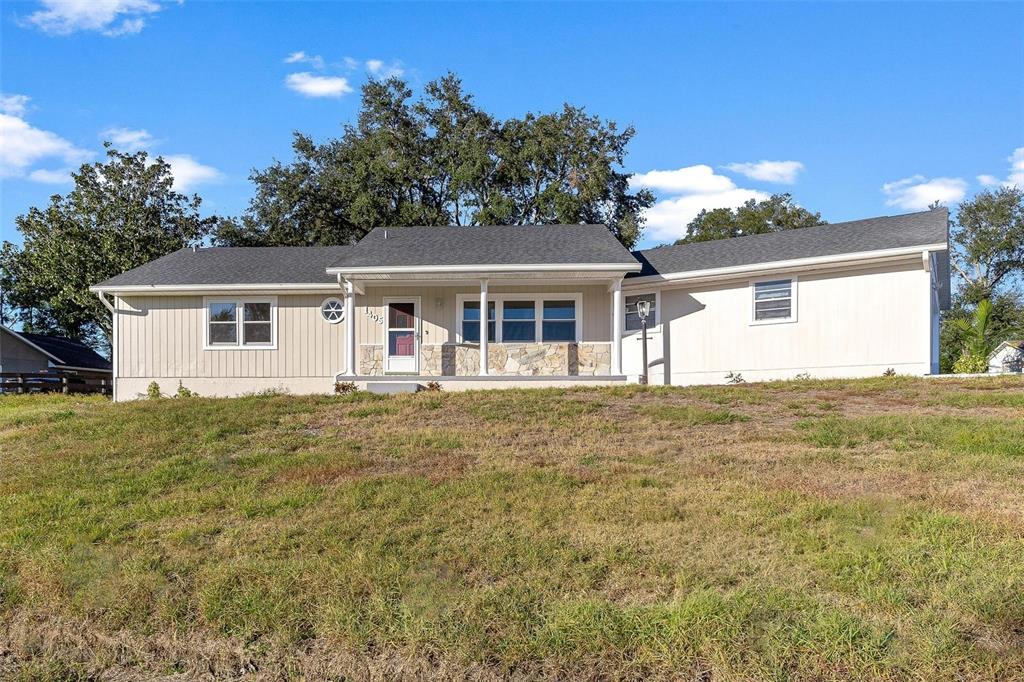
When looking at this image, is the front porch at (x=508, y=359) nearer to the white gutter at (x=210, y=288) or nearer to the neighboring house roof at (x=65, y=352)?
the white gutter at (x=210, y=288)

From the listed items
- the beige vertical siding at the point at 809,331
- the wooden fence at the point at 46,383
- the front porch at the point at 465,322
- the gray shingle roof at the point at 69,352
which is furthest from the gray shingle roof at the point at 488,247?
the gray shingle roof at the point at 69,352

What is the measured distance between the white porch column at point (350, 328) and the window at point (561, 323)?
402 cm

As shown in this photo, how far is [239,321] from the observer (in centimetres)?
1727

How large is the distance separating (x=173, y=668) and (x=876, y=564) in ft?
14.2

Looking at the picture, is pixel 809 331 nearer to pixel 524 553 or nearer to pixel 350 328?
pixel 350 328

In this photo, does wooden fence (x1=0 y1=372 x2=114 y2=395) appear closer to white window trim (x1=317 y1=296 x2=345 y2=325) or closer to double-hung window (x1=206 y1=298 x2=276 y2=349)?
double-hung window (x1=206 y1=298 x2=276 y2=349)

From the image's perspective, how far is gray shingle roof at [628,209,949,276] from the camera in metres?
14.2

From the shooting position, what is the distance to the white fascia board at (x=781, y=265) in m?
→ 13.7

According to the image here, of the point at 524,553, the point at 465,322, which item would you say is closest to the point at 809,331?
the point at 465,322

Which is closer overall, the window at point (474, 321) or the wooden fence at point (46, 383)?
the window at point (474, 321)

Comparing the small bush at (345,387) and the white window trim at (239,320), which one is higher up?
the white window trim at (239,320)

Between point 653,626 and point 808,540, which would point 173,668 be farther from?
point 808,540

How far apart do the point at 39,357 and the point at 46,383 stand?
9.13 metres

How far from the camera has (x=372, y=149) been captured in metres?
28.9
